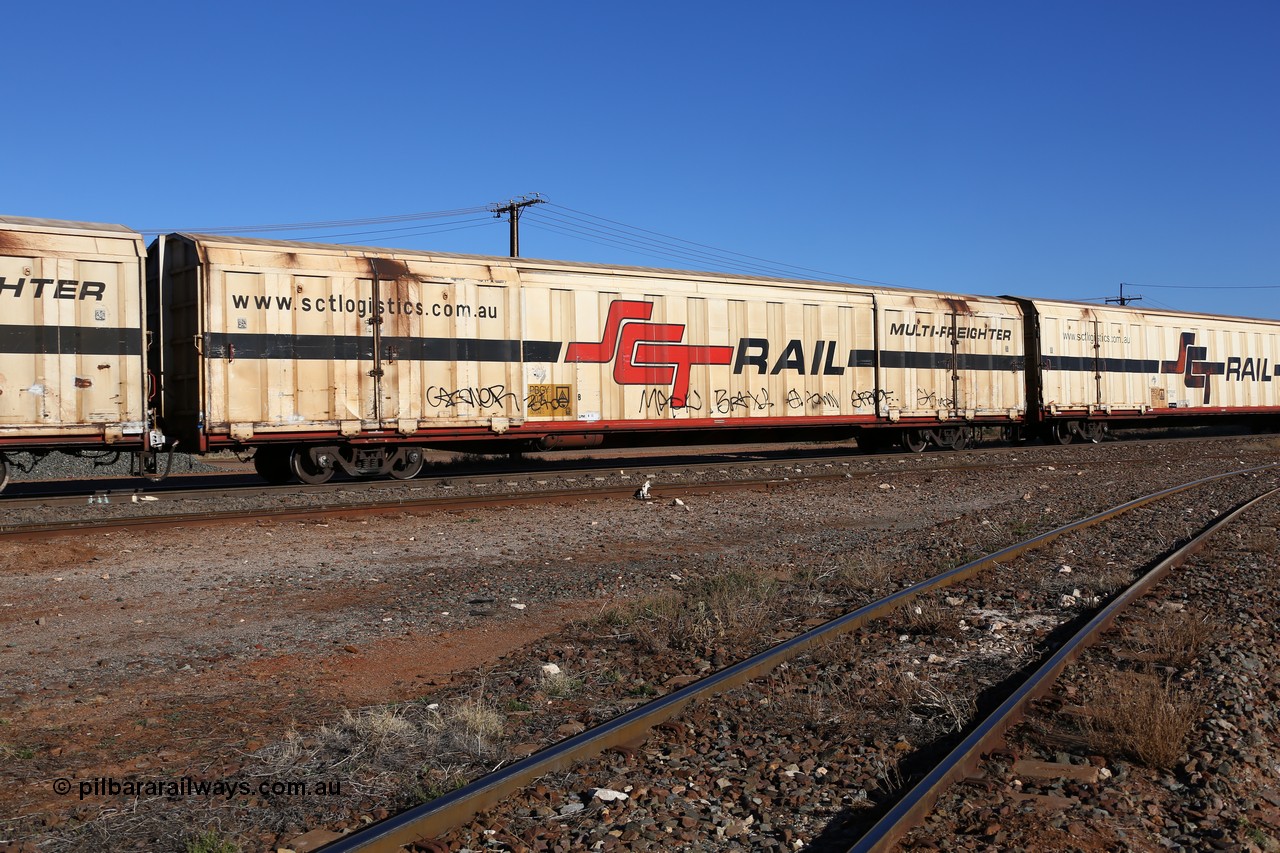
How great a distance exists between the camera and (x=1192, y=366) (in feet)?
91.3

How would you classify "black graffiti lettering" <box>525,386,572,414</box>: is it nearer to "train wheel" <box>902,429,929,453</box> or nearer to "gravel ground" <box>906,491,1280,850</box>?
"train wheel" <box>902,429,929,453</box>

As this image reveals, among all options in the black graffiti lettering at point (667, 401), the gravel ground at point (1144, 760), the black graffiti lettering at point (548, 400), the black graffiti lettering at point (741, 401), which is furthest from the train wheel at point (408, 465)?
the gravel ground at point (1144, 760)

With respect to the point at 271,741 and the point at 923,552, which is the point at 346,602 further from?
the point at 923,552

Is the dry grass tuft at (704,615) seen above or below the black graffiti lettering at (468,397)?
below

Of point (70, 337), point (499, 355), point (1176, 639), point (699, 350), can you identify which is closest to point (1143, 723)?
point (1176, 639)

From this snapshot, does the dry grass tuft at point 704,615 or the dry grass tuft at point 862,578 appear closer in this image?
the dry grass tuft at point 704,615

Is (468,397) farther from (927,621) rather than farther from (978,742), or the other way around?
(978,742)

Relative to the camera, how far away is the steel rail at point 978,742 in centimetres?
331

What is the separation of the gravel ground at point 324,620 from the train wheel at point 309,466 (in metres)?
3.38

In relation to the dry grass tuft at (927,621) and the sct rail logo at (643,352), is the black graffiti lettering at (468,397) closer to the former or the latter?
the sct rail logo at (643,352)

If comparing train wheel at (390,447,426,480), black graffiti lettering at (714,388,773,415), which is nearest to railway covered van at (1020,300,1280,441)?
black graffiti lettering at (714,388,773,415)

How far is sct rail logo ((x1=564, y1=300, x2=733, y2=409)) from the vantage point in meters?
17.0

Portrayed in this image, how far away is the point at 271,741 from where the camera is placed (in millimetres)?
4461

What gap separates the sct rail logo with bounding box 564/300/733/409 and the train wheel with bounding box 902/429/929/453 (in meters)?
6.30
